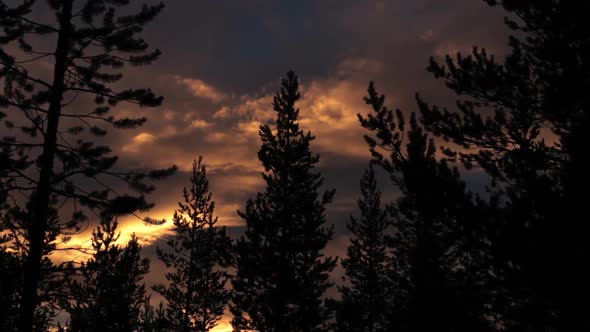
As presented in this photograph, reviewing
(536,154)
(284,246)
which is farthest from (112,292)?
(536,154)

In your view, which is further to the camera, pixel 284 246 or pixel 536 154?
pixel 284 246

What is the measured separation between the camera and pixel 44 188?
933cm

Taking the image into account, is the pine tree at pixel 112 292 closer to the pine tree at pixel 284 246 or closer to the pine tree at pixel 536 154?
the pine tree at pixel 284 246

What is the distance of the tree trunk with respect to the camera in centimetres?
865

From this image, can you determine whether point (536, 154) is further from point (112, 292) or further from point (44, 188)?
point (112, 292)

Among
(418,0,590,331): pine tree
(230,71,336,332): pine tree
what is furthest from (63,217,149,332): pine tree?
(418,0,590,331): pine tree

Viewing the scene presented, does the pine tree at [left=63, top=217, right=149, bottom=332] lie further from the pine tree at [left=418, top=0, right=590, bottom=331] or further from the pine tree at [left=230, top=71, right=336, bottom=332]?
the pine tree at [left=418, top=0, right=590, bottom=331]

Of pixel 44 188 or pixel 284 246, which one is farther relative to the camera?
pixel 284 246

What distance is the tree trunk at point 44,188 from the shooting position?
8.65 m

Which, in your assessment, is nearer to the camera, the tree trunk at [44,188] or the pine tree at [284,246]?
the tree trunk at [44,188]

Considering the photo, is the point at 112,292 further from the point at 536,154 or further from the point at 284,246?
the point at 536,154

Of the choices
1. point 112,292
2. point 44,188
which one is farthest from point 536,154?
point 112,292

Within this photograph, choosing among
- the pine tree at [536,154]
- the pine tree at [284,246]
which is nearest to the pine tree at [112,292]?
the pine tree at [284,246]

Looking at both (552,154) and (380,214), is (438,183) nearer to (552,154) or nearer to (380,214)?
(552,154)
